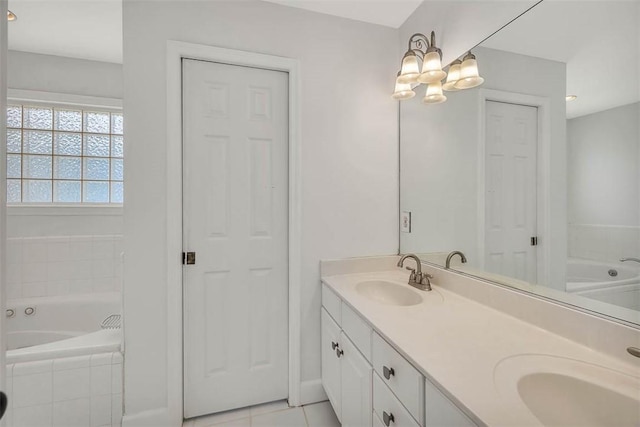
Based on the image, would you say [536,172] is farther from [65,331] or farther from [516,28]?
[65,331]

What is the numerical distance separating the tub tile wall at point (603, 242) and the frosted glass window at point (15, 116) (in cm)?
379

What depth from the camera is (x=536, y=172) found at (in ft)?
3.53

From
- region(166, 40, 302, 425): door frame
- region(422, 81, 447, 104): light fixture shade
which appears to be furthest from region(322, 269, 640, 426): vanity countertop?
region(422, 81, 447, 104): light fixture shade

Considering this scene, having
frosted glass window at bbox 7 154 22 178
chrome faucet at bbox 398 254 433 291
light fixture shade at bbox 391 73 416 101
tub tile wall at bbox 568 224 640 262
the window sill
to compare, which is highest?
light fixture shade at bbox 391 73 416 101

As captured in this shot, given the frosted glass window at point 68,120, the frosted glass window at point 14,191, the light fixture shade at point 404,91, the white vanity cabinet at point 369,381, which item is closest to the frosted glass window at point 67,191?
the frosted glass window at point 14,191

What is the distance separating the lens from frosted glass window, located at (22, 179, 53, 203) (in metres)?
2.33

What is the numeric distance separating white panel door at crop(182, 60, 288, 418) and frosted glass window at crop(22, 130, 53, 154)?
1834mm

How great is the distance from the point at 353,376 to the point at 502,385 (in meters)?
0.71

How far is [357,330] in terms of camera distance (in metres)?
1.21

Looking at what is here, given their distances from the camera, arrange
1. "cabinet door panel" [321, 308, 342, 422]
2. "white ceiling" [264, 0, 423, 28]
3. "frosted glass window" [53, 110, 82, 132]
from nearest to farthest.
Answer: "cabinet door panel" [321, 308, 342, 422], "white ceiling" [264, 0, 423, 28], "frosted glass window" [53, 110, 82, 132]

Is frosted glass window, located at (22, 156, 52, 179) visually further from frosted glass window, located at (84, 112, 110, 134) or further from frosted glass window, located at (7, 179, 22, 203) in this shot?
frosted glass window, located at (84, 112, 110, 134)

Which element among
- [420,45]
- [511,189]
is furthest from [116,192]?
[511,189]

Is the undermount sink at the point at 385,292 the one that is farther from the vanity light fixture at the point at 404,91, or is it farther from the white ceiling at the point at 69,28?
the white ceiling at the point at 69,28

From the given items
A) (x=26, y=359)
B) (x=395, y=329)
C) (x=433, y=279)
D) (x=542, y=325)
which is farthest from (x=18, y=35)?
(x=542, y=325)
